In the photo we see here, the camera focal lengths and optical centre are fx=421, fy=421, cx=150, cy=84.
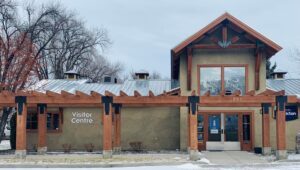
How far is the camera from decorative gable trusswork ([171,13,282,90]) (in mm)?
20375

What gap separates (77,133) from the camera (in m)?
23.4

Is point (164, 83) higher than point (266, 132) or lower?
higher

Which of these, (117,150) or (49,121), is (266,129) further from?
(49,121)

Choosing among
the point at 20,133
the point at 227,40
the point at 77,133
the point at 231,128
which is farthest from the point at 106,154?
the point at 227,40

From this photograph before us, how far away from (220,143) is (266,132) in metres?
2.46

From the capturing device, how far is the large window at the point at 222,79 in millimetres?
21438

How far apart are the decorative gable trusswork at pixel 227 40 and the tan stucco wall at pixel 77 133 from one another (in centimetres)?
577

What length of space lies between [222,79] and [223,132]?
2740 millimetres

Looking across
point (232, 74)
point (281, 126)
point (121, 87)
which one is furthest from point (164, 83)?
point (281, 126)

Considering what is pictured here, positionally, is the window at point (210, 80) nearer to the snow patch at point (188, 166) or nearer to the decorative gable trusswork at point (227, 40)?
the decorative gable trusswork at point (227, 40)

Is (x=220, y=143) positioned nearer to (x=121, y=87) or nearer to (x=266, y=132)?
(x=266, y=132)

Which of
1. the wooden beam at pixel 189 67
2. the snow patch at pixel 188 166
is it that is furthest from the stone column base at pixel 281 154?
the wooden beam at pixel 189 67

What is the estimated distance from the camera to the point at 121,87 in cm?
2559

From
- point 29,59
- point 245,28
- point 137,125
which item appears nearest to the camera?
point 245,28
